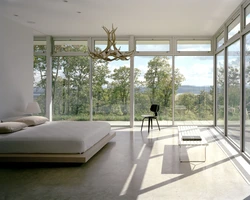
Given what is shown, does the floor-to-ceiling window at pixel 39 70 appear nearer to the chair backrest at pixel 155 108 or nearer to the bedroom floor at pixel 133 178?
the chair backrest at pixel 155 108

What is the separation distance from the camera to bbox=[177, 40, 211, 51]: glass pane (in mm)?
9000

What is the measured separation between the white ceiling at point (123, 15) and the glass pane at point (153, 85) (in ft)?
3.75

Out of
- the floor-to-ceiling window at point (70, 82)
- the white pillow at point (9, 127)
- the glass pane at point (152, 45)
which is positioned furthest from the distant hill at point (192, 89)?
the white pillow at point (9, 127)

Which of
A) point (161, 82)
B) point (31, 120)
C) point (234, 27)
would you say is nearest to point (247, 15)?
point (234, 27)

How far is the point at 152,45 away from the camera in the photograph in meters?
9.09

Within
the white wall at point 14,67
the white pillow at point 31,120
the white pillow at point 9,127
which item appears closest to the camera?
the white pillow at point 9,127

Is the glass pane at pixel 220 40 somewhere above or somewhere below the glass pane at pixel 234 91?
above

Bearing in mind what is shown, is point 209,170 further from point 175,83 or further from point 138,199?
point 175,83

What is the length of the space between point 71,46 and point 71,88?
1.49 meters

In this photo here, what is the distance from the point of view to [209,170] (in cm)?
402

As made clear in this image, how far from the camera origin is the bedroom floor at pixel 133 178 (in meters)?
3.05

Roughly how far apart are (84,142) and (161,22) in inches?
166

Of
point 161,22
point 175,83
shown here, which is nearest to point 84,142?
point 161,22

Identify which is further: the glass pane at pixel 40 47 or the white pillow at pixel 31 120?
the glass pane at pixel 40 47
